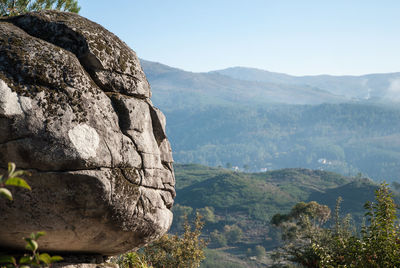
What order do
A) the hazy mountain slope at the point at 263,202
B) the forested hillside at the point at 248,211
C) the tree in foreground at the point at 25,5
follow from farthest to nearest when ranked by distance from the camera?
1. the hazy mountain slope at the point at 263,202
2. the forested hillside at the point at 248,211
3. the tree in foreground at the point at 25,5

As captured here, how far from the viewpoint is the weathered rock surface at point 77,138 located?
7348mm

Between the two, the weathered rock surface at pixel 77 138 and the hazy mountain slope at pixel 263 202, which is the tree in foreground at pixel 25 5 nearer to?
the weathered rock surface at pixel 77 138

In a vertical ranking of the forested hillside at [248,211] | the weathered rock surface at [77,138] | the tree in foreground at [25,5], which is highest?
the tree in foreground at [25,5]

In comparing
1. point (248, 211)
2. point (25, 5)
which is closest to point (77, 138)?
point (25, 5)

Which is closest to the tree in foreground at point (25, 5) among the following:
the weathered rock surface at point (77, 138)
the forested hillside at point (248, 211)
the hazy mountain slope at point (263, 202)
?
the weathered rock surface at point (77, 138)

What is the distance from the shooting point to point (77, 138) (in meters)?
7.62

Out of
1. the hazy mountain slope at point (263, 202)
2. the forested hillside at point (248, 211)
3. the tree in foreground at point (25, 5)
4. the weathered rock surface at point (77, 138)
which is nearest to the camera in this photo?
the weathered rock surface at point (77, 138)

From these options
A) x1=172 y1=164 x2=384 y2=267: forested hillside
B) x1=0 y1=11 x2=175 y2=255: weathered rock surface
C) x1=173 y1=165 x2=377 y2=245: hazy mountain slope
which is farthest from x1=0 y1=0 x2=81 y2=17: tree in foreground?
x1=173 y1=165 x2=377 y2=245: hazy mountain slope

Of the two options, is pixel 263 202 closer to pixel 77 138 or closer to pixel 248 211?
pixel 248 211

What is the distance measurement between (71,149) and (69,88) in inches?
49.7

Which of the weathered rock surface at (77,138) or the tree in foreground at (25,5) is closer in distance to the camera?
the weathered rock surface at (77,138)

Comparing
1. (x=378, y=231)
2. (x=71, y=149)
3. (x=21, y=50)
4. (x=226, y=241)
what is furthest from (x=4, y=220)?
(x=226, y=241)

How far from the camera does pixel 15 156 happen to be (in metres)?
7.20

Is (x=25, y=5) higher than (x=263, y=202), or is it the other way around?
(x=25, y=5)
